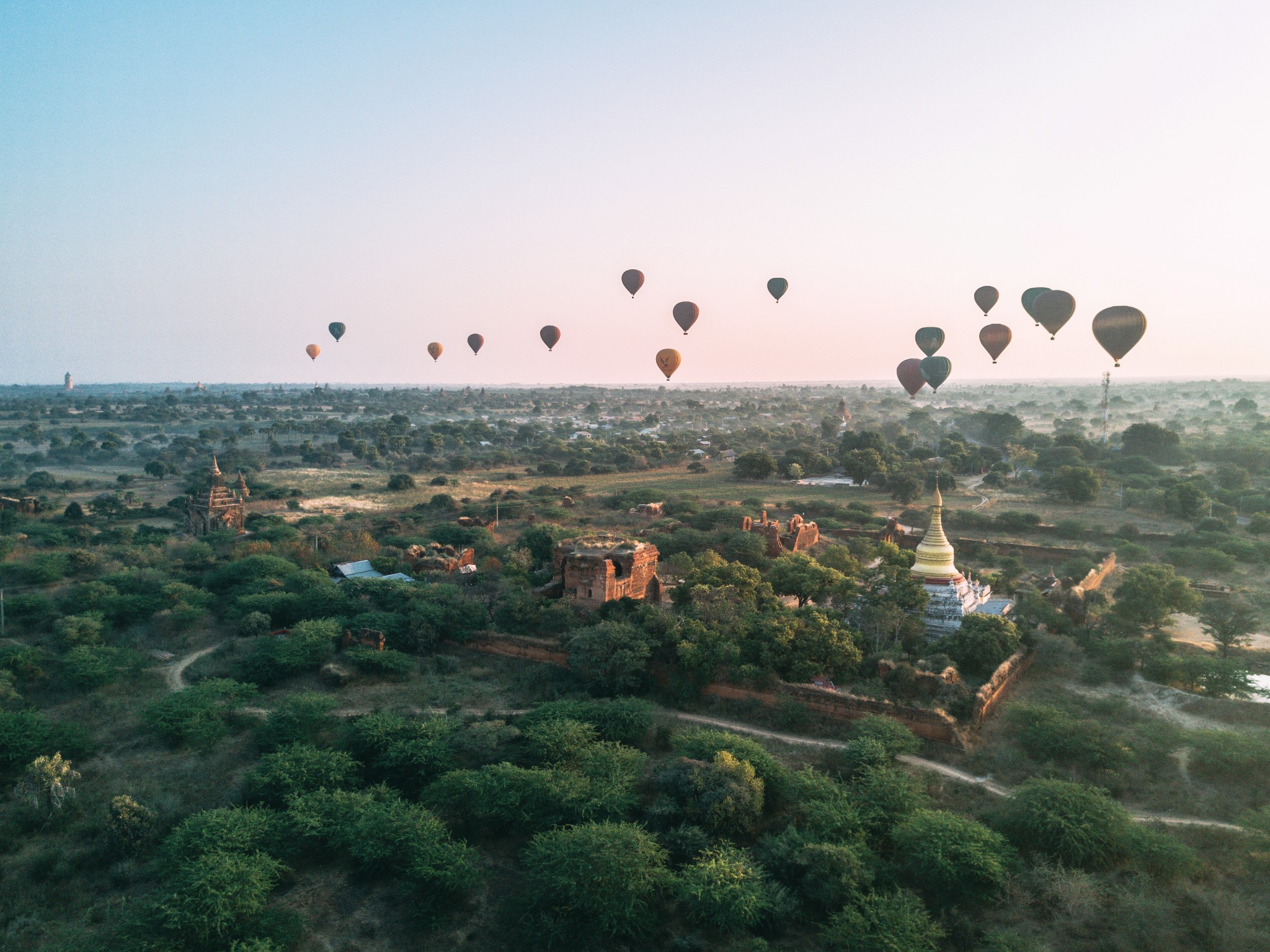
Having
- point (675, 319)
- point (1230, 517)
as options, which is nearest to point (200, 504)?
point (675, 319)

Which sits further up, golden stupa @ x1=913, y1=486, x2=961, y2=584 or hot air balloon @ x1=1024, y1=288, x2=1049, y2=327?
hot air balloon @ x1=1024, y1=288, x2=1049, y2=327

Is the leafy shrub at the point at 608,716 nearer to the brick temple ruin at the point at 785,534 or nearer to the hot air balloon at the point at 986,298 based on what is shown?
the brick temple ruin at the point at 785,534

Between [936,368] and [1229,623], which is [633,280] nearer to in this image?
[936,368]

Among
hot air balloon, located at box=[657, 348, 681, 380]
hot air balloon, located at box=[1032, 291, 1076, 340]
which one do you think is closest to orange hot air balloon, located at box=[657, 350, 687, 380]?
hot air balloon, located at box=[657, 348, 681, 380]

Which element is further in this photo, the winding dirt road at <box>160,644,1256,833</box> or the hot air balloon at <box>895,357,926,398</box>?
the hot air balloon at <box>895,357,926,398</box>

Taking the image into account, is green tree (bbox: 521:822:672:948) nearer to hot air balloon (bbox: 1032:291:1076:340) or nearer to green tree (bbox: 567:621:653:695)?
green tree (bbox: 567:621:653:695)

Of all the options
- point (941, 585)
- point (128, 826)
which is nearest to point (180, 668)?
point (128, 826)

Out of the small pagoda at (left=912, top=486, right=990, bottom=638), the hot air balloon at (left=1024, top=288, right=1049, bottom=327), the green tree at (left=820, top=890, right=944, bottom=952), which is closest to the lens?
the green tree at (left=820, top=890, right=944, bottom=952)

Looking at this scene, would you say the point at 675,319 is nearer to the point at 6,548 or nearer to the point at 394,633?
the point at 394,633
